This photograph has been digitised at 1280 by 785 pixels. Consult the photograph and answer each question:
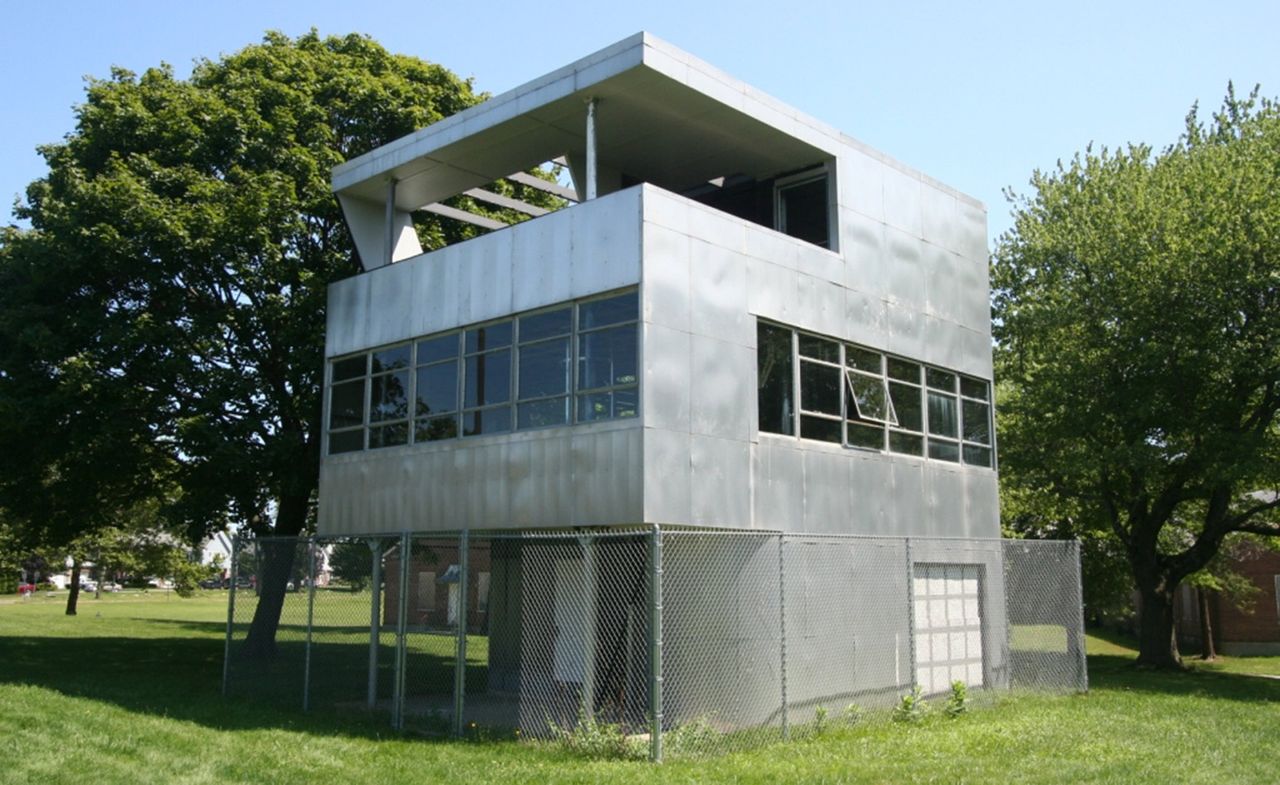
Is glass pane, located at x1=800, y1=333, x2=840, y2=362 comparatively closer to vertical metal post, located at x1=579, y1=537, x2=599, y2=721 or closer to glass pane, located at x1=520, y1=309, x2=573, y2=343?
glass pane, located at x1=520, y1=309, x2=573, y2=343

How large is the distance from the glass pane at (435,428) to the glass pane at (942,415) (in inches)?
288

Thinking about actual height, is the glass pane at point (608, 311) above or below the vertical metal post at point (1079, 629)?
above

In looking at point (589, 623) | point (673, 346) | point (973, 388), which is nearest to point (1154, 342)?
point (973, 388)

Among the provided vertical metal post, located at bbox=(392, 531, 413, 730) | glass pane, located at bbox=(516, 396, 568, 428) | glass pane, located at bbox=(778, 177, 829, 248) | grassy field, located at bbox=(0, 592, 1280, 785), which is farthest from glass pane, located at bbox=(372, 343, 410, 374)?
glass pane, located at bbox=(778, 177, 829, 248)

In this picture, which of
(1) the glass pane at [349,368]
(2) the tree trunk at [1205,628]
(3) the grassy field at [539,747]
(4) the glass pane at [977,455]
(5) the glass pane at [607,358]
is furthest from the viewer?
(2) the tree trunk at [1205,628]

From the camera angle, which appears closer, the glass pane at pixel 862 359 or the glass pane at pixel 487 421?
the glass pane at pixel 487 421

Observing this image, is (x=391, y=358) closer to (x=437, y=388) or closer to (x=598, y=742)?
(x=437, y=388)

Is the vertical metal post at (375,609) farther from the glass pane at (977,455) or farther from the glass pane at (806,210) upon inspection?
the glass pane at (977,455)

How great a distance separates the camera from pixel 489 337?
15.3m

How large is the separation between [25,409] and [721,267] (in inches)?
488

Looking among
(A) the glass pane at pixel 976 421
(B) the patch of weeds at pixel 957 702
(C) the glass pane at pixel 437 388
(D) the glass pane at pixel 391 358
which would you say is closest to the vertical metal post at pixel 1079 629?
(A) the glass pane at pixel 976 421

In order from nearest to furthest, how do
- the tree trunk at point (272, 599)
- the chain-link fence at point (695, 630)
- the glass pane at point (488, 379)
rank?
1. the chain-link fence at point (695, 630)
2. the glass pane at point (488, 379)
3. the tree trunk at point (272, 599)

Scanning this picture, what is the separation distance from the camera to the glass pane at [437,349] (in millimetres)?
15828

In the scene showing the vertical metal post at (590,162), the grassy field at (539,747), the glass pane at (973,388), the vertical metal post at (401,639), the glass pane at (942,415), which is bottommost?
the grassy field at (539,747)
